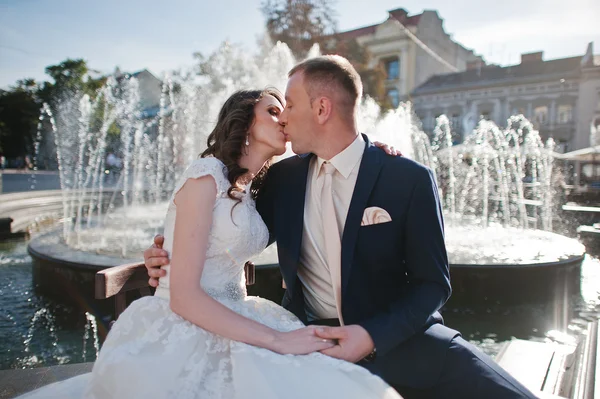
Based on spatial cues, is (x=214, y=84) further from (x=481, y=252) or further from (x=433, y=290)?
(x=433, y=290)

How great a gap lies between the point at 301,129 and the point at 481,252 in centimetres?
512

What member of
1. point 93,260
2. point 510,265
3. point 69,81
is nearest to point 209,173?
point 93,260

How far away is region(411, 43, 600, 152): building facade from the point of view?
1254 inches

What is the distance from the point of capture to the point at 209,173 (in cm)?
206

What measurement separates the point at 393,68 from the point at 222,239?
40.3 m

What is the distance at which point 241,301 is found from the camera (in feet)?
6.91

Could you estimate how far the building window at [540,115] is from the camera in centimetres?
3326

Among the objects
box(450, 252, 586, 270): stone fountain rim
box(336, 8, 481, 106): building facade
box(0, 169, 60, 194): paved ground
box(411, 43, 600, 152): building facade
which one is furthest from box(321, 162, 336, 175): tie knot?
box(336, 8, 481, 106): building facade

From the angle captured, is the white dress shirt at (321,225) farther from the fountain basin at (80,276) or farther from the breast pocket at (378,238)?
the fountain basin at (80,276)

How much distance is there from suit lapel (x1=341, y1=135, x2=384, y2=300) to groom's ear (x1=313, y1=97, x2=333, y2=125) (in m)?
0.26

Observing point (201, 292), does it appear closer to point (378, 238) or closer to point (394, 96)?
point (378, 238)

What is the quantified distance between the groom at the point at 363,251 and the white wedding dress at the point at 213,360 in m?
0.19

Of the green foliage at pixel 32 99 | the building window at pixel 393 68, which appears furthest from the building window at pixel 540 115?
the green foliage at pixel 32 99

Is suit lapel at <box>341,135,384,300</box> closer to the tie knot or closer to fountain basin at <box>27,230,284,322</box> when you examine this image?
the tie knot
